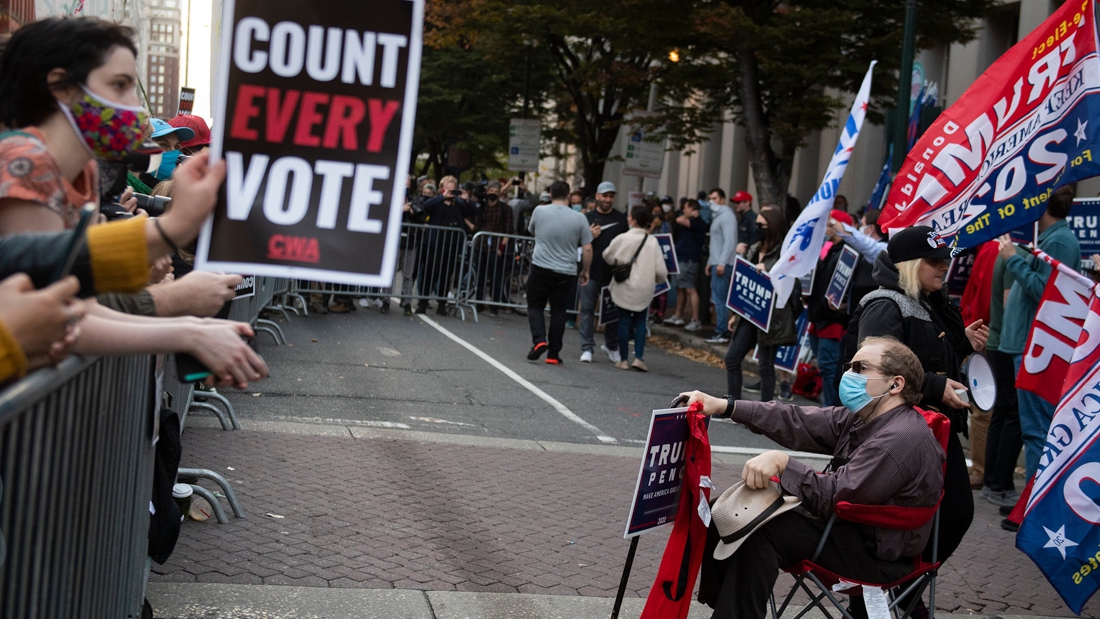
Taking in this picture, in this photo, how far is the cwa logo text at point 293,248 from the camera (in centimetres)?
291

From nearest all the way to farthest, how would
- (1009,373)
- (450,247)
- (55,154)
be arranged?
(55,154)
(1009,373)
(450,247)

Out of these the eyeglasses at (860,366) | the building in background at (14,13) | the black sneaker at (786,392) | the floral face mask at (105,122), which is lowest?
the black sneaker at (786,392)

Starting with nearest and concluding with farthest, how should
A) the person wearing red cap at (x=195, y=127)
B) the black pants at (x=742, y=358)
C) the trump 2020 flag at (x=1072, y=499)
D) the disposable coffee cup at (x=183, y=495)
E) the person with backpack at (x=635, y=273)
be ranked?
the trump 2020 flag at (x=1072, y=499), the disposable coffee cup at (x=183, y=495), the person wearing red cap at (x=195, y=127), the black pants at (x=742, y=358), the person with backpack at (x=635, y=273)

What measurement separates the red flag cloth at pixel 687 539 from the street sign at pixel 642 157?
1855 centimetres

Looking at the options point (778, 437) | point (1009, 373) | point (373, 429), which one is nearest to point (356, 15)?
point (778, 437)

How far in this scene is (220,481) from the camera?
19.4 feet

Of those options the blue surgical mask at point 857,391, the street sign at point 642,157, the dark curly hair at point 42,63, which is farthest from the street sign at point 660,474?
Result: the street sign at point 642,157

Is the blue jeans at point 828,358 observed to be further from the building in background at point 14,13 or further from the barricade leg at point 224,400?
the building in background at point 14,13

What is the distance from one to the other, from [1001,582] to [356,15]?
4.82m

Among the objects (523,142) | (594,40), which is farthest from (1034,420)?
(523,142)

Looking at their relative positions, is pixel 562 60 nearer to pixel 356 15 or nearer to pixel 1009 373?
pixel 1009 373

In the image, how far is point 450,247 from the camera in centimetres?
1766

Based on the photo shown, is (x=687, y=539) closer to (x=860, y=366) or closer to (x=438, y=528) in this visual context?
(x=860, y=366)

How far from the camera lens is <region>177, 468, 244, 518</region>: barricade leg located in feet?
19.1
